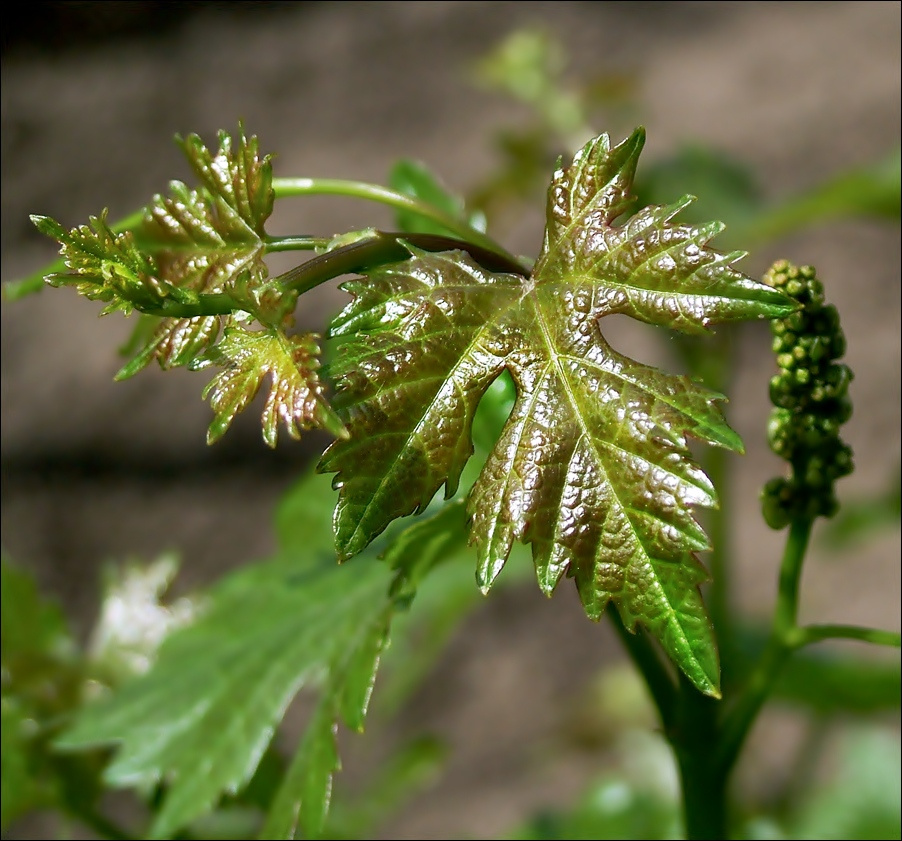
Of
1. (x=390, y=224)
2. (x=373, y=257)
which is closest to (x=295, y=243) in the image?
(x=373, y=257)

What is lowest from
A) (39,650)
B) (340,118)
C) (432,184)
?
(39,650)

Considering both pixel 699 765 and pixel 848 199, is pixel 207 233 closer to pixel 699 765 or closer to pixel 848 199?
Result: pixel 699 765

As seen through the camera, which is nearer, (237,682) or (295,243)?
(295,243)

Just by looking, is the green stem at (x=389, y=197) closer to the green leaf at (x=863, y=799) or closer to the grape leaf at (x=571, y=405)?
the grape leaf at (x=571, y=405)

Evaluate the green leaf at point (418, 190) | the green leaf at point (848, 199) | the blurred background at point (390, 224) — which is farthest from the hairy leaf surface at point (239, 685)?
the blurred background at point (390, 224)

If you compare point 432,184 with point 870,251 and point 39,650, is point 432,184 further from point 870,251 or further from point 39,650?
point 870,251

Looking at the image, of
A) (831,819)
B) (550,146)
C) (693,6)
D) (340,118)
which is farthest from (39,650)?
(693,6)

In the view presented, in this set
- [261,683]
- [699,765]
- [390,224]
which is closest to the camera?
[699,765]
